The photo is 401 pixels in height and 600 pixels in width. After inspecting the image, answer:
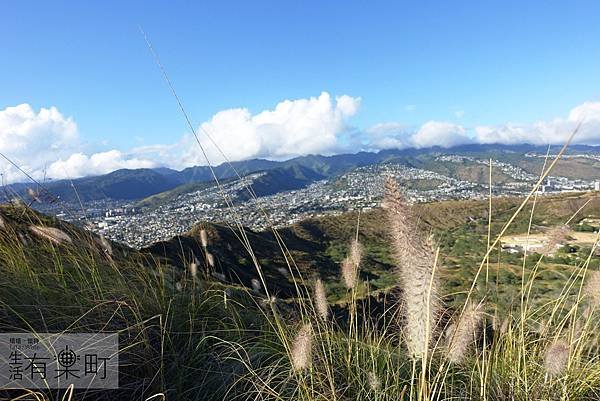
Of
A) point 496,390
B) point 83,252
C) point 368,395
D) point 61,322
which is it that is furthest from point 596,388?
point 83,252

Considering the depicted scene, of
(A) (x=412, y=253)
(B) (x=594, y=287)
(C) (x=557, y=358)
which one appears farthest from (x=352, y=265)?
(B) (x=594, y=287)

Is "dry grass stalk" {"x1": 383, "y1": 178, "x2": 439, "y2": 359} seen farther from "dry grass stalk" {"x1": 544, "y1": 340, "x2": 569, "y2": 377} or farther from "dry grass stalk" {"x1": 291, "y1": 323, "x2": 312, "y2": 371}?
"dry grass stalk" {"x1": 544, "y1": 340, "x2": 569, "y2": 377}

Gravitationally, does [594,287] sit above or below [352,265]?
below

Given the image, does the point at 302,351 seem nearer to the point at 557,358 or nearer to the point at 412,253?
the point at 412,253

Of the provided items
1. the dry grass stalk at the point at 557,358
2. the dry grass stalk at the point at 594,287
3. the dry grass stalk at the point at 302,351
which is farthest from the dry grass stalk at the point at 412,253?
the dry grass stalk at the point at 594,287

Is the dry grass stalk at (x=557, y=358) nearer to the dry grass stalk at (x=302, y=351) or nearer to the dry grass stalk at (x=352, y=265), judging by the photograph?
the dry grass stalk at (x=352, y=265)

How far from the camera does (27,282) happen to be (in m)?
3.25

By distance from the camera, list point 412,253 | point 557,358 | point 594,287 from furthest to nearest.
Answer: point 594,287 < point 557,358 < point 412,253

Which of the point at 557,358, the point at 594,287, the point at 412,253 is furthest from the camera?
the point at 594,287

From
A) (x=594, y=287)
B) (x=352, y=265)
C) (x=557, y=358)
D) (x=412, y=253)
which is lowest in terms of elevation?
(x=557, y=358)

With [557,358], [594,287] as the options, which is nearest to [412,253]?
[557,358]

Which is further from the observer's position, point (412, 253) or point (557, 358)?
point (557, 358)

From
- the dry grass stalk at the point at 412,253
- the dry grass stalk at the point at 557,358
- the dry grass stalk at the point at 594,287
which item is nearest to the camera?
the dry grass stalk at the point at 412,253

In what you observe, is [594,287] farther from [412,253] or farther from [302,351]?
[302,351]
